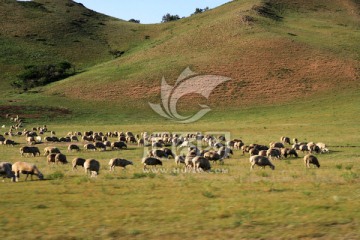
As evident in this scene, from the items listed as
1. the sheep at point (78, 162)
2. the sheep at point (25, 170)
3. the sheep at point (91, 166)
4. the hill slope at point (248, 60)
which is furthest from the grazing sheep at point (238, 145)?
the hill slope at point (248, 60)

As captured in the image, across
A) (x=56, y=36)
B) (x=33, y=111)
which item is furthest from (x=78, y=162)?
(x=56, y=36)

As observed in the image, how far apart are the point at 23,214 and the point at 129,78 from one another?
8183 cm

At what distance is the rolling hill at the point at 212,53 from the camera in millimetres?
85375

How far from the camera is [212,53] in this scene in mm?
101812

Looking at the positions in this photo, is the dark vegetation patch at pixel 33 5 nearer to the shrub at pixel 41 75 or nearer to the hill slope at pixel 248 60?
the shrub at pixel 41 75

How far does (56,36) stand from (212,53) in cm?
5806

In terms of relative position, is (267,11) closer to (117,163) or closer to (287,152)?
(287,152)

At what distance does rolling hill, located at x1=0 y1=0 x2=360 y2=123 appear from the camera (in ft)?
280

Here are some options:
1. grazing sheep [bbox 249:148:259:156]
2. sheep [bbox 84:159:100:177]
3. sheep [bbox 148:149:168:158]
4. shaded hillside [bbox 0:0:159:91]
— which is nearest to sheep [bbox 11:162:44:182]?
sheep [bbox 84:159:100:177]

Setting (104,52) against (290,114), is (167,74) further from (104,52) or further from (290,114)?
(104,52)

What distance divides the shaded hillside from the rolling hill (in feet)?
0.97

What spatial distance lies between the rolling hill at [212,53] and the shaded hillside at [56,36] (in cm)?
30

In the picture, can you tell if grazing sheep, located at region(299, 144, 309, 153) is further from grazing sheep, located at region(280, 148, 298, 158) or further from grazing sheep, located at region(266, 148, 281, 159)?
grazing sheep, located at region(266, 148, 281, 159)

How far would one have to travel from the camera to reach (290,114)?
72.5 metres
